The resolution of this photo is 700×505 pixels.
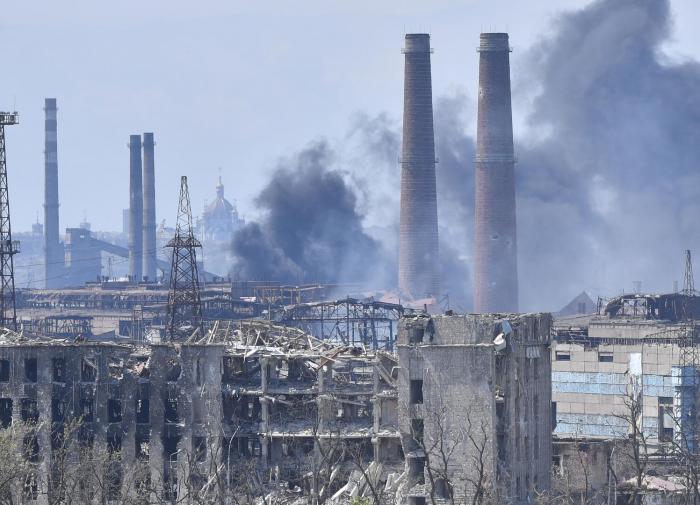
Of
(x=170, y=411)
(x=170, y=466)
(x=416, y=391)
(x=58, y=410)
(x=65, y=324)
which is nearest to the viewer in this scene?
(x=416, y=391)

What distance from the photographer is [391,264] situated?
13912 centimetres

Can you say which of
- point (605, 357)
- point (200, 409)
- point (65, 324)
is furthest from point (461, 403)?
point (65, 324)

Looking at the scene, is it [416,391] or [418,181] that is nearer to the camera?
[416,391]

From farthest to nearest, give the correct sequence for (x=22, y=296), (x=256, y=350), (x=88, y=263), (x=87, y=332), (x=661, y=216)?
1. (x=88, y=263)
2. (x=661, y=216)
3. (x=22, y=296)
4. (x=87, y=332)
5. (x=256, y=350)

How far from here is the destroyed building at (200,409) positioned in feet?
152

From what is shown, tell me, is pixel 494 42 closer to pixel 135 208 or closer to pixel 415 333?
pixel 135 208

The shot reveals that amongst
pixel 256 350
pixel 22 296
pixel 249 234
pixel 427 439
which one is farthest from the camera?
pixel 249 234

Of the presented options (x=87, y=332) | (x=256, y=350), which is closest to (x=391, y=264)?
(x=87, y=332)

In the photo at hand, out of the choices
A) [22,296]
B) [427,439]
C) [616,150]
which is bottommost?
[427,439]

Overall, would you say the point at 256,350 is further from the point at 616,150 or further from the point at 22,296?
the point at 616,150

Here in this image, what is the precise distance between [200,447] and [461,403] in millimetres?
5910

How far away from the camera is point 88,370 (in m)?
48.4

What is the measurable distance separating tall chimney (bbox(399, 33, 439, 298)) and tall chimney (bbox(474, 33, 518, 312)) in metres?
2.78

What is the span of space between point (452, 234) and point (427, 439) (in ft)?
301
